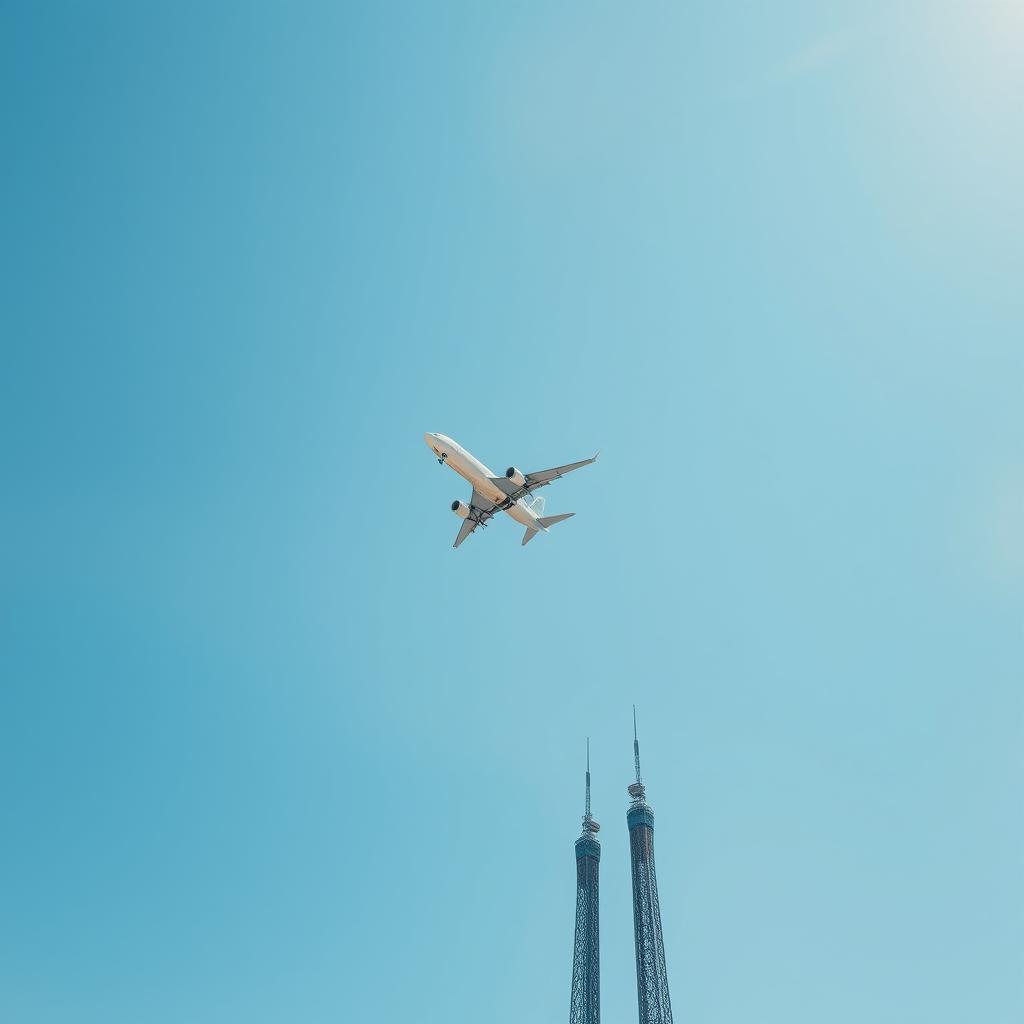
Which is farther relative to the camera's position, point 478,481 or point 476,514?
point 476,514

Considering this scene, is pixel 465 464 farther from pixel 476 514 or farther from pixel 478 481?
pixel 476 514

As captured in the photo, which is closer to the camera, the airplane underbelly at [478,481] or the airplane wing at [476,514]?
the airplane underbelly at [478,481]

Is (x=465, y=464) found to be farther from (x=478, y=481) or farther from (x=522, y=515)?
(x=522, y=515)

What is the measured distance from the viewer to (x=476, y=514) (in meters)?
104

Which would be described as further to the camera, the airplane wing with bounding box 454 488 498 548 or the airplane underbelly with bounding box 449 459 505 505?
the airplane wing with bounding box 454 488 498 548

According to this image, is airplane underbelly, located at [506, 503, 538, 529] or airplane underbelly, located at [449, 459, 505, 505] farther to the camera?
airplane underbelly, located at [506, 503, 538, 529]

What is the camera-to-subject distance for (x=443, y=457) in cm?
9844

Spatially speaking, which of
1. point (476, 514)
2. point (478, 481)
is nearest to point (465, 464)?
point (478, 481)

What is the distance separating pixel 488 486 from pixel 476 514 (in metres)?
5.70

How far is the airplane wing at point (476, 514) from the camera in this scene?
102m

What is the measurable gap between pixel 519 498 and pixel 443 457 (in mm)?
9107

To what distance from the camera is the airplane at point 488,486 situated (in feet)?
322

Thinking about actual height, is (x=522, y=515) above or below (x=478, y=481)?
above

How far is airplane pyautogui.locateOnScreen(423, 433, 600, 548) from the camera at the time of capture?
3863 inches
